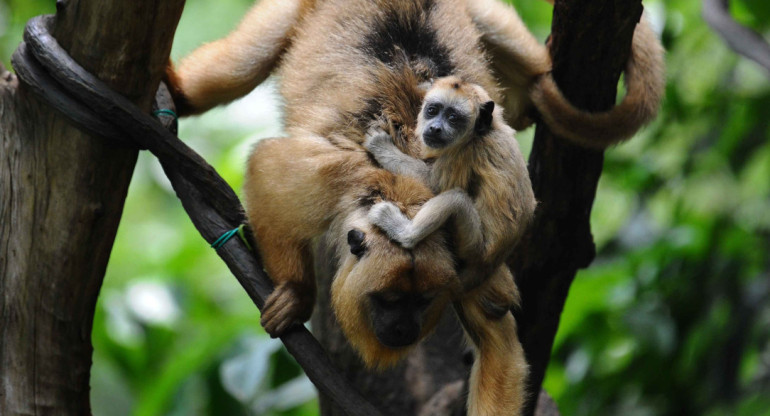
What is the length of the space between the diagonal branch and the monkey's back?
1.11 metres

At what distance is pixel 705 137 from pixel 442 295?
368 cm

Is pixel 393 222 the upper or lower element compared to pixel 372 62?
lower

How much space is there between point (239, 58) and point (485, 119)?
1.62 m

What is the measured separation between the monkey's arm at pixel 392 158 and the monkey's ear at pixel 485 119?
0.90 feet

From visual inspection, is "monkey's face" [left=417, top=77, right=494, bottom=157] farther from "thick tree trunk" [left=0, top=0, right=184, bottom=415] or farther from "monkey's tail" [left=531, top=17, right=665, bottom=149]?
"thick tree trunk" [left=0, top=0, right=184, bottom=415]

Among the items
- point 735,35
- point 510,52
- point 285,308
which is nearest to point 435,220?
point 285,308

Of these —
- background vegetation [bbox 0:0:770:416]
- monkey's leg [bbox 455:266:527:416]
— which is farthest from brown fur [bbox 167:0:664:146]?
background vegetation [bbox 0:0:770:416]

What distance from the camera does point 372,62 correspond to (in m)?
3.73

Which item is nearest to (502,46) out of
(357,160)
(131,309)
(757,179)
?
(357,160)

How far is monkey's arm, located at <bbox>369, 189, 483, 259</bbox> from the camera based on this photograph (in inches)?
114

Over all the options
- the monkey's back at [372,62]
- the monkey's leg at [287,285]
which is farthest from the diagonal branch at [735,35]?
the monkey's leg at [287,285]

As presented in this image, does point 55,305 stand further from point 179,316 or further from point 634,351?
point 634,351

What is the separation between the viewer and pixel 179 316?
6809mm

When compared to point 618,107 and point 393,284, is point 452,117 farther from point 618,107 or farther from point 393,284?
point 618,107
